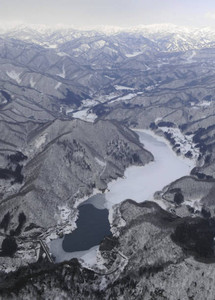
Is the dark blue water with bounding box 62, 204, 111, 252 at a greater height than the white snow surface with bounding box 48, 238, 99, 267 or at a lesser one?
lesser

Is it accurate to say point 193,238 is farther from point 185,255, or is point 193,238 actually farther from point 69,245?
point 69,245

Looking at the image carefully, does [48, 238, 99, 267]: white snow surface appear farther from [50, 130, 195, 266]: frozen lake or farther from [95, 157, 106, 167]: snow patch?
[95, 157, 106, 167]: snow patch

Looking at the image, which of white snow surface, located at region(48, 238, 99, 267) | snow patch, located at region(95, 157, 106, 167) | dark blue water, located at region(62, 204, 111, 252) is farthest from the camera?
snow patch, located at region(95, 157, 106, 167)

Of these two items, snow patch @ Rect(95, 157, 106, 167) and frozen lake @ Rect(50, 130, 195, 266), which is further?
snow patch @ Rect(95, 157, 106, 167)

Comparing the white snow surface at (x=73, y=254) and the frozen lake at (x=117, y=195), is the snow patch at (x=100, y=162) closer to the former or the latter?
the frozen lake at (x=117, y=195)

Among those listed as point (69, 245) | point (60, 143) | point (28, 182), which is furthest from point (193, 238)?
point (60, 143)

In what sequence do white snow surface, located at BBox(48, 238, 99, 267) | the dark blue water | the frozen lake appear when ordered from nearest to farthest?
white snow surface, located at BBox(48, 238, 99, 267), the frozen lake, the dark blue water

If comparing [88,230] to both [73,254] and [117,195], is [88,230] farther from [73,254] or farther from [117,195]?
[117,195]

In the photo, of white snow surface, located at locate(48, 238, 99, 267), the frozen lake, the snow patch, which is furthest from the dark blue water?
the snow patch

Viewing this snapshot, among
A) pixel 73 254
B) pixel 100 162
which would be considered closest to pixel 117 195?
pixel 100 162
